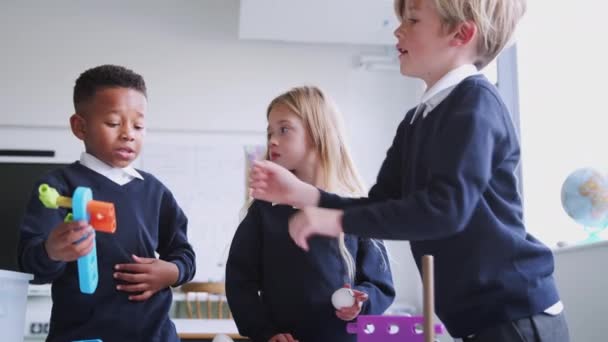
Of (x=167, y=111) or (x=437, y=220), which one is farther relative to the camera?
(x=167, y=111)

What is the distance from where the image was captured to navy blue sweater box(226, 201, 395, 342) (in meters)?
1.59

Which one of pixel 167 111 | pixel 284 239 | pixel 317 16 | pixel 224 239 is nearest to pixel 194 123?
pixel 167 111

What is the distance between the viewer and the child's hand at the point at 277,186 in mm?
1222

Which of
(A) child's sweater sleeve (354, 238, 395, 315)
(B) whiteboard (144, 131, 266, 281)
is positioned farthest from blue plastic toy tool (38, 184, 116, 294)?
(B) whiteboard (144, 131, 266, 281)

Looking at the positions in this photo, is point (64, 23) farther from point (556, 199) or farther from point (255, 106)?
point (556, 199)

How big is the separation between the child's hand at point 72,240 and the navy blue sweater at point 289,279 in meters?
0.56

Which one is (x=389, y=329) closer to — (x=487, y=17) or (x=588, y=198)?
Result: (x=487, y=17)

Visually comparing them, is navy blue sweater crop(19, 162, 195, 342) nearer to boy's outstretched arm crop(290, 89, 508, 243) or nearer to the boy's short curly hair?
the boy's short curly hair

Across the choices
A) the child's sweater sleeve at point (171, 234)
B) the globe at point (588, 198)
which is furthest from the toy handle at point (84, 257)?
the globe at point (588, 198)

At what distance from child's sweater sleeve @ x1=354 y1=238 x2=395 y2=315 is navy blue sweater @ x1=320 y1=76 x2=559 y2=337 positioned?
0.51 metres

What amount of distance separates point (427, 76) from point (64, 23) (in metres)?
3.63

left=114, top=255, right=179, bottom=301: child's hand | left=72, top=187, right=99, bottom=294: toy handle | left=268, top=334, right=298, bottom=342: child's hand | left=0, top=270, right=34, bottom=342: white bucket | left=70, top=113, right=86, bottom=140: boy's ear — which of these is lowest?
left=268, top=334, right=298, bottom=342: child's hand

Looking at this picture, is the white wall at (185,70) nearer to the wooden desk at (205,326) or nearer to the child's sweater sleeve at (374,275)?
the wooden desk at (205,326)

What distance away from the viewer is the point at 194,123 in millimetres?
4215
